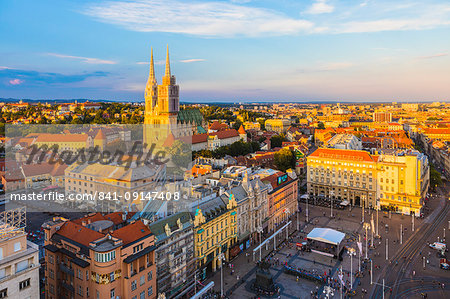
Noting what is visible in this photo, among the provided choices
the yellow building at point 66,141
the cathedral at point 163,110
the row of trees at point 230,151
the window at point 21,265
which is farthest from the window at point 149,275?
the cathedral at point 163,110

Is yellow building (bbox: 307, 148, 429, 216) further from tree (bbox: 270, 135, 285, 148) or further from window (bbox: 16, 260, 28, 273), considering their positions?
tree (bbox: 270, 135, 285, 148)

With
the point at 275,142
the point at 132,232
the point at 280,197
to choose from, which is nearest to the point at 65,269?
the point at 132,232

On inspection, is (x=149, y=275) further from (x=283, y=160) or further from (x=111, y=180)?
(x=283, y=160)

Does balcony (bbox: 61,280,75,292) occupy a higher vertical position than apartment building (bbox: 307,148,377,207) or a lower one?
lower

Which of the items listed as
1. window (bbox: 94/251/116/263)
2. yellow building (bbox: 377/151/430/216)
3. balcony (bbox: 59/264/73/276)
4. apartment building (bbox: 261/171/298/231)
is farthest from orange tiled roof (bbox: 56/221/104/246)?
yellow building (bbox: 377/151/430/216)

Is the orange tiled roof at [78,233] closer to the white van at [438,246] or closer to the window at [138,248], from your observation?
the window at [138,248]

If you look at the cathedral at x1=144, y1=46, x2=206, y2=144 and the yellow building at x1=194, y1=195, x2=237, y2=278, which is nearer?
the yellow building at x1=194, y1=195, x2=237, y2=278

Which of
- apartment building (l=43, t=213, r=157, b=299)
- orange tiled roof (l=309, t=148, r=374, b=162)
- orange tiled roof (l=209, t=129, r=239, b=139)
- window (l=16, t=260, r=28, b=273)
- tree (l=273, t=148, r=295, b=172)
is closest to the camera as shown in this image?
window (l=16, t=260, r=28, b=273)

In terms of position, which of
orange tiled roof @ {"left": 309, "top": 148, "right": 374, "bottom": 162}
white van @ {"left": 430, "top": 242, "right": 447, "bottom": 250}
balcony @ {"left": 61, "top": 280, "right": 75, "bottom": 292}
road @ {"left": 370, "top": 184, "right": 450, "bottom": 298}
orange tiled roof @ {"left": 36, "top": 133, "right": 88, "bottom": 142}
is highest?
orange tiled roof @ {"left": 36, "top": 133, "right": 88, "bottom": 142}

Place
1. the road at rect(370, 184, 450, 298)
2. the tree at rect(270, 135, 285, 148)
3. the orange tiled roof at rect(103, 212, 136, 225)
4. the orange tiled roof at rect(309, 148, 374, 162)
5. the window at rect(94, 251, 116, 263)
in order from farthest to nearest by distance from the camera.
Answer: the tree at rect(270, 135, 285, 148)
the orange tiled roof at rect(309, 148, 374, 162)
the road at rect(370, 184, 450, 298)
the orange tiled roof at rect(103, 212, 136, 225)
the window at rect(94, 251, 116, 263)
